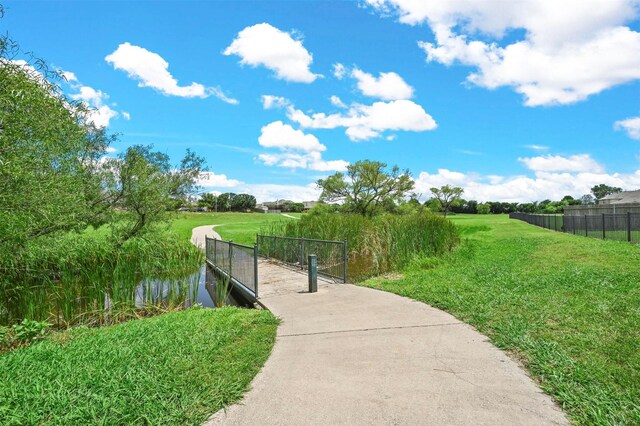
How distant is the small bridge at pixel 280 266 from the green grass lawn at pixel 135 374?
2.70 m

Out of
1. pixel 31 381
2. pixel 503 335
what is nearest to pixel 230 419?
pixel 31 381

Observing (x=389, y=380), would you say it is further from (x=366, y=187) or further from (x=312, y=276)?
(x=366, y=187)

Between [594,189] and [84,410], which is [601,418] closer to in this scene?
[84,410]

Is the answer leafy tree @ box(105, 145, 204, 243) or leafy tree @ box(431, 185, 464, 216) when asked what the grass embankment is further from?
leafy tree @ box(431, 185, 464, 216)

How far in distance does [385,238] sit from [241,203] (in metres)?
99.7

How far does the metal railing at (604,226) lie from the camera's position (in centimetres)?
1642

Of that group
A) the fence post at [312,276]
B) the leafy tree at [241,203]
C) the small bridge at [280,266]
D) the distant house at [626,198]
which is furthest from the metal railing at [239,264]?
the leafy tree at [241,203]

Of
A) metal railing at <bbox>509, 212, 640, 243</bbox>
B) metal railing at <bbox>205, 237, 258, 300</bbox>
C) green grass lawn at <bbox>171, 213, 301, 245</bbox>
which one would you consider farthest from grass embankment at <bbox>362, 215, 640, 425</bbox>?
green grass lawn at <bbox>171, 213, 301, 245</bbox>

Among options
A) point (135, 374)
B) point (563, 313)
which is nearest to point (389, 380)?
point (135, 374)

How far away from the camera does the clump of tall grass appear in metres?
11.6

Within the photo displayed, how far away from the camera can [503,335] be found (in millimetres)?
4602

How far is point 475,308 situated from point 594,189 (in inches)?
5081

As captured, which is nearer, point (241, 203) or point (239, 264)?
point (239, 264)

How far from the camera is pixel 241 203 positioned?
108938mm
